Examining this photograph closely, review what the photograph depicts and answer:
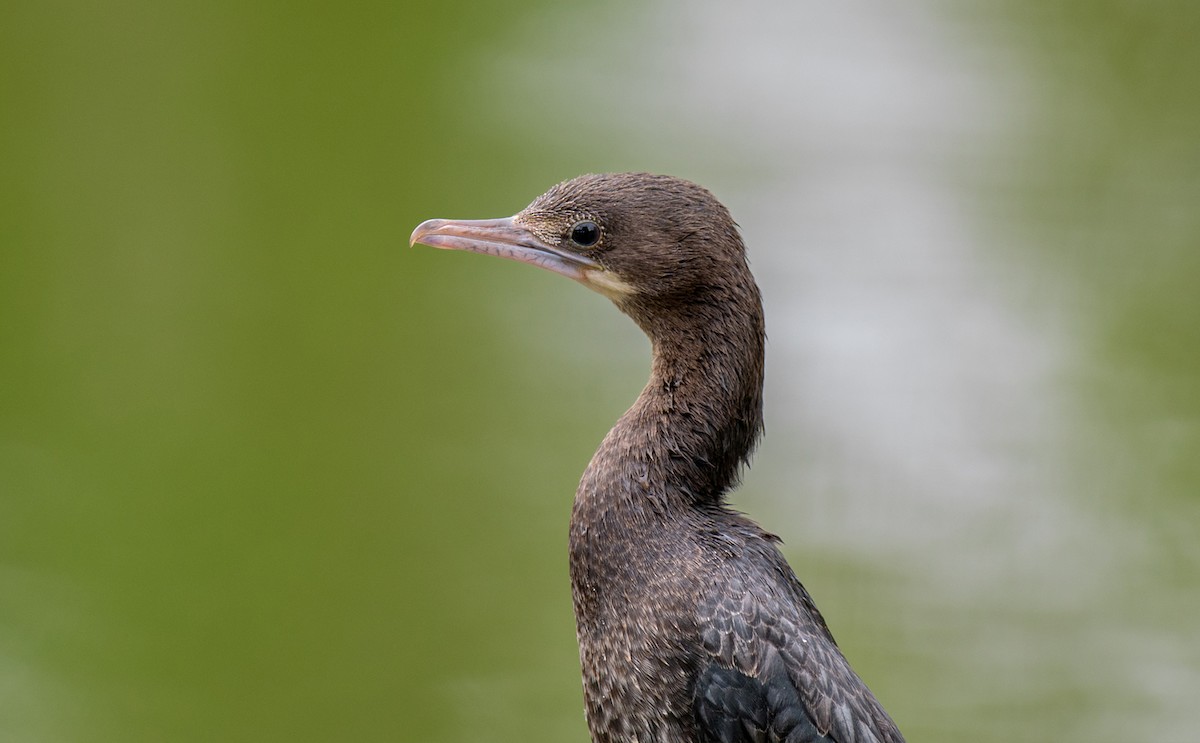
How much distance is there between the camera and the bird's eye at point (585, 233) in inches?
138

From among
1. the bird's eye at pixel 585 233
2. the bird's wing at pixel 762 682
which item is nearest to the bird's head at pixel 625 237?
the bird's eye at pixel 585 233

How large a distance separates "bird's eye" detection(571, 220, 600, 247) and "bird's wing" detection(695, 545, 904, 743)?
871mm

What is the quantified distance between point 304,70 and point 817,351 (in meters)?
3.18

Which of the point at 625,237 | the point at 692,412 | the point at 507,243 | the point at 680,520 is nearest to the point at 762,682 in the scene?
the point at 680,520

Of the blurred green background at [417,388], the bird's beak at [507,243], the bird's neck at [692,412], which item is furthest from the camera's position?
the blurred green background at [417,388]

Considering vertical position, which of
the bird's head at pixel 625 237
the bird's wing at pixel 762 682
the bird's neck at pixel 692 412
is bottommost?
the bird's wing at pixel 762 682

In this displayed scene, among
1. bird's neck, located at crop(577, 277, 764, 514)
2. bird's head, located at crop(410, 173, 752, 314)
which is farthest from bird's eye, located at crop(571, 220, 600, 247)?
bird's neck, located at crop(577, 277, 764, 514)

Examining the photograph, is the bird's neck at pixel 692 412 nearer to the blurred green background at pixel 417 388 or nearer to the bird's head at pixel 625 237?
the bird's head at pixel 625 237

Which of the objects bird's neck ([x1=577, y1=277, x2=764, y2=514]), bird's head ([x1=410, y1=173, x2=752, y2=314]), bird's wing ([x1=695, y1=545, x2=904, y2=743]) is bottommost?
bird's wing ([x1=695, y1=545, x2=904, y2=743])

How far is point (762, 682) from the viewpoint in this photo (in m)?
3.22

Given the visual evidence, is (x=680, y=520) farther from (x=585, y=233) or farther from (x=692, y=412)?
(x=585, y=233)

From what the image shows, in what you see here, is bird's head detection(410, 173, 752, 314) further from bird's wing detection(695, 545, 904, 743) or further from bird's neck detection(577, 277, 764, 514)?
bird's wing detection(695, 545, 904, 743)

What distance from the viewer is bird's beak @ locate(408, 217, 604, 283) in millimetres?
3541

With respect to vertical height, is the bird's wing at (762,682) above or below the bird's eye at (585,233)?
below
